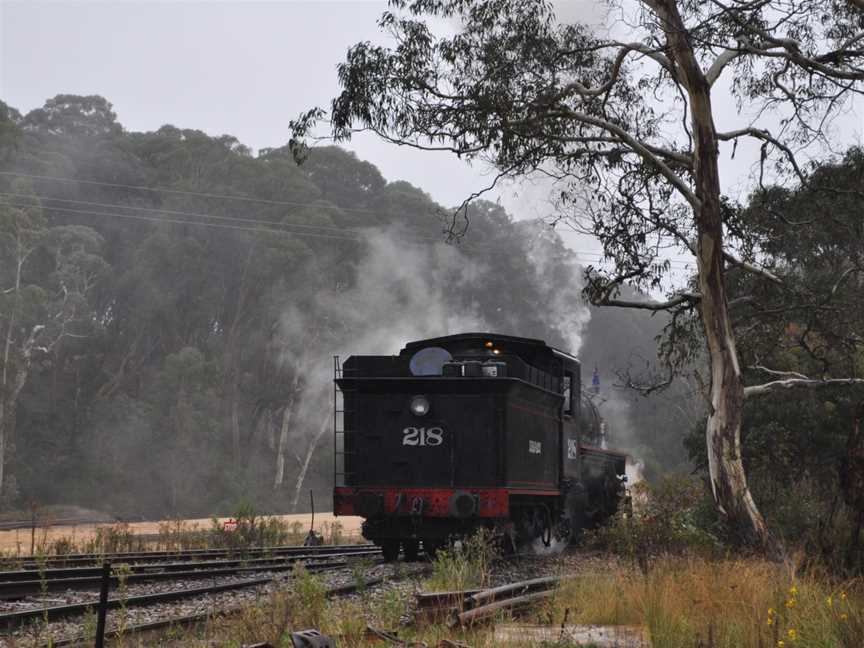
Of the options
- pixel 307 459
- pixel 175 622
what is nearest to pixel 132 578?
pixel 175 622

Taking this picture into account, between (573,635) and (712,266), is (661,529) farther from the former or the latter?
(573,635)

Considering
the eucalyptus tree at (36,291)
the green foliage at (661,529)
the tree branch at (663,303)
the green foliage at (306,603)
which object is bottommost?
the green foliage at (306,603)

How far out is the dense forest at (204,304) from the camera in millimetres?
45406

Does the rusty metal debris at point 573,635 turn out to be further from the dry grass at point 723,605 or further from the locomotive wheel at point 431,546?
the locomotive wheel at point 431,546

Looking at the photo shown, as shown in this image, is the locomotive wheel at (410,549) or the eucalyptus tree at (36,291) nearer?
the locomotive wheel at (410,549)

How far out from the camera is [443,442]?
1378 centimetres

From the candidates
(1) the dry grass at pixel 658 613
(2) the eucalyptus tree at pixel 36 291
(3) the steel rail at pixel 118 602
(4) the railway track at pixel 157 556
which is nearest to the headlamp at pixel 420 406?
(3) the steel rail at pixel 118 602

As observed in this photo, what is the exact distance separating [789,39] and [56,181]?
135 ft

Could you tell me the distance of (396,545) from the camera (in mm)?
14945

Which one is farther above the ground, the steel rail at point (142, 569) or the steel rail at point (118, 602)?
the steel rail at point (142, 569)

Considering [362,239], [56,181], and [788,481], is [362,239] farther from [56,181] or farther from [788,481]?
[788,481]

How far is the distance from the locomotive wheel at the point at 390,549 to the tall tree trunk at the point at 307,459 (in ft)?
111

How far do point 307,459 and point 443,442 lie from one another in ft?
118

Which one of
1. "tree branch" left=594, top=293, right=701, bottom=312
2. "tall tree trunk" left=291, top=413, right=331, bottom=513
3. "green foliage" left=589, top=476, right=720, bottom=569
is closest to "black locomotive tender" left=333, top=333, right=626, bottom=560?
"green foliage" left=589, top=476, right=720, bottom=569
